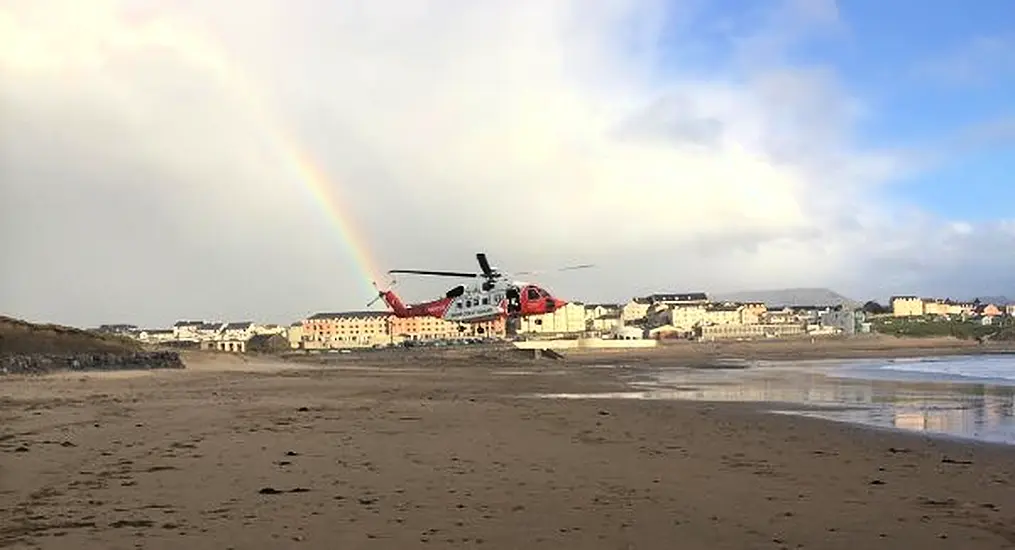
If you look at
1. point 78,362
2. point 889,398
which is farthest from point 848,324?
point 78,362

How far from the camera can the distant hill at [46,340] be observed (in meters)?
52.7

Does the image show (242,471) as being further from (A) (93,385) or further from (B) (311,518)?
(A) (93,385)

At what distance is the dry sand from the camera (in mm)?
7441

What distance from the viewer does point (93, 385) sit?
100 ft

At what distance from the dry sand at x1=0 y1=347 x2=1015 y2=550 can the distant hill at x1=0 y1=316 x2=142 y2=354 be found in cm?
3762

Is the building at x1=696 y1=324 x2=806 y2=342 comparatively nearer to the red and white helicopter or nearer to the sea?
the red and white helicopter

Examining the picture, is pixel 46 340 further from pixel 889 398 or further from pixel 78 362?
pixel 889 398

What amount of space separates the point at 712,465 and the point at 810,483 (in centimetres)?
169

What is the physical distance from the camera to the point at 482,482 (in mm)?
10289

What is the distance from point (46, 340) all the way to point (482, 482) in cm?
5285

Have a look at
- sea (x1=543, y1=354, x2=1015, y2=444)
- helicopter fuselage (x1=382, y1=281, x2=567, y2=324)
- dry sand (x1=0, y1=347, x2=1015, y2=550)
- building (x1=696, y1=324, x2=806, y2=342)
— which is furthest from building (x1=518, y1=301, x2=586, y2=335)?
dry sand (x1=0, y1=347, x2=1015, y2=550)

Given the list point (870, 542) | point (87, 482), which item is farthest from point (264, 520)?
point (870, 542)

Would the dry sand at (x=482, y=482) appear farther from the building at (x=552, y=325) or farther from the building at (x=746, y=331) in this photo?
the building at (x=746, y=331)

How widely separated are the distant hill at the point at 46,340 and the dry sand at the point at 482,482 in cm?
3762
